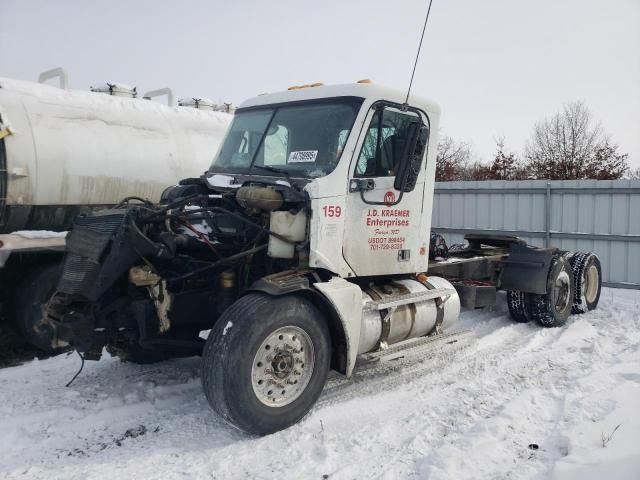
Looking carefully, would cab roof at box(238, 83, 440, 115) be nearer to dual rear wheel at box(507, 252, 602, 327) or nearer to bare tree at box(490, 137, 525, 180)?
dual rear wheel at box(507, 252, 602, 327)

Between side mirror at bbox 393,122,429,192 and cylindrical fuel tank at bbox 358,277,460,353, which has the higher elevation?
side mirror at bbox 393,122,429,192

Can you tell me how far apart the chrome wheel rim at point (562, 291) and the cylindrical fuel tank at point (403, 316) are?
2.68 metres

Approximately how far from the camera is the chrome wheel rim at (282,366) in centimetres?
426

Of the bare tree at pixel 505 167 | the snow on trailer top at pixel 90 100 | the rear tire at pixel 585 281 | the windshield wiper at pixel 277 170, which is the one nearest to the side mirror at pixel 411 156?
the windshield wiper at pixel 277 170

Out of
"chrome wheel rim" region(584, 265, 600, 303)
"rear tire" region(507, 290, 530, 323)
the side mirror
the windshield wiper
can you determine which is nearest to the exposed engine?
the windshield wiper

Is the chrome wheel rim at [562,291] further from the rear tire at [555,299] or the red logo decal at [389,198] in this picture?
the red logo decal at [389,198]

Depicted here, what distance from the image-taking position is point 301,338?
4.49 m

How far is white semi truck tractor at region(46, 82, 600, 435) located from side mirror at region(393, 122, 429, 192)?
0.5 inches

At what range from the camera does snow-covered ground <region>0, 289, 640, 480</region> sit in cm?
377

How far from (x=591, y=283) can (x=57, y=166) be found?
801cm

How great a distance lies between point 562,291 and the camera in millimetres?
8219

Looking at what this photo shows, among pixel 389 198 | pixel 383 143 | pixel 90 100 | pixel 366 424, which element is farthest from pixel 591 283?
pixel 90 100

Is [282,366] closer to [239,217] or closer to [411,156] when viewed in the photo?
[239,217]

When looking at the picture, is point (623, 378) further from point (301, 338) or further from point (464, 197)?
point (464, 197)
